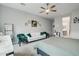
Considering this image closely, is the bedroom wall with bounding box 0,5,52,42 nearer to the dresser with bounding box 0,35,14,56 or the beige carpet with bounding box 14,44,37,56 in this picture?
the dresser with bounding box 0,35,14,56

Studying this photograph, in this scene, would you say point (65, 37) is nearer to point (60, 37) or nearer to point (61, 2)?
point (60, 37)

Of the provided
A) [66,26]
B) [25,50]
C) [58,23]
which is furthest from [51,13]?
[25,50]

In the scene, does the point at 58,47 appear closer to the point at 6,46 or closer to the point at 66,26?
the point at 66,26

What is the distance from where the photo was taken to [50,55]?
178cm

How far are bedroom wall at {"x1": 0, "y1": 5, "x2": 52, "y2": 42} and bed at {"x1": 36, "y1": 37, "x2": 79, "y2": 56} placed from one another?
256 millimetres

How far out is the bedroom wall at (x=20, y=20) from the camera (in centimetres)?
173

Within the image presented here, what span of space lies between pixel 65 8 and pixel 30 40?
0.97 m

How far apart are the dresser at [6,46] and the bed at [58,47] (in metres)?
0.55

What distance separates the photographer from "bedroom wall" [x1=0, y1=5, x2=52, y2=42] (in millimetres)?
1726

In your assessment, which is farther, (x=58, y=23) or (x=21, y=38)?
(x=58, y=23)

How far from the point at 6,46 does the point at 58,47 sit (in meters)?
1.03

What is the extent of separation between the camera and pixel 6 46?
1777mm

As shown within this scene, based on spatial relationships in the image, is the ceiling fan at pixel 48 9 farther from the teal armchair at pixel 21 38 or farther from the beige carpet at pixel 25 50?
the beige carpet at pixel 25 50

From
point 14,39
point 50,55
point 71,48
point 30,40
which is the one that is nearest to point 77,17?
point 71,48
